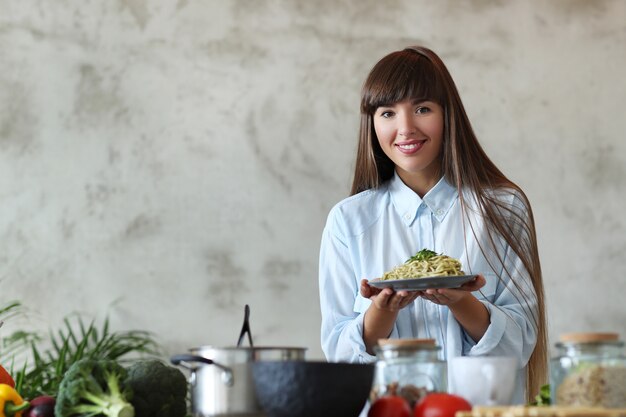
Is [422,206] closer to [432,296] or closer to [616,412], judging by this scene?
[432,296]

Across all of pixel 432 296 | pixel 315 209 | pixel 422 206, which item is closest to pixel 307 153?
pixel 315 209

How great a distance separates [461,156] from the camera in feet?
8.36

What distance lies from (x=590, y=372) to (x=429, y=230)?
116 cm

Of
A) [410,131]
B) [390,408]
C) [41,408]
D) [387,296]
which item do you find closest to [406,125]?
[410,131]

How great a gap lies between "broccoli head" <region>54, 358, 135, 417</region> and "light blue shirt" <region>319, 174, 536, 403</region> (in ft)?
2.53

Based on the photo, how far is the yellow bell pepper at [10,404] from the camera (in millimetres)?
1784

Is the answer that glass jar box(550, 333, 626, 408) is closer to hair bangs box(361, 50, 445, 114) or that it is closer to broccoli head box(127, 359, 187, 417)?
broccoli head box(127, 359, 187, 417)

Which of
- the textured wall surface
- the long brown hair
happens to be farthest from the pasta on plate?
the textured wall surface

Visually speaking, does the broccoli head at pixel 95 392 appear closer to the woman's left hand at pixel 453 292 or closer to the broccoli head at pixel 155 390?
the broccoli head at pixel 155 390

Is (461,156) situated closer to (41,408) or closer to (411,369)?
(411,369)

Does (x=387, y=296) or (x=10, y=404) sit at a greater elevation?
(x=387, y=296)

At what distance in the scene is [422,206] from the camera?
2.61 metres

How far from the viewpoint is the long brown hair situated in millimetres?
2467

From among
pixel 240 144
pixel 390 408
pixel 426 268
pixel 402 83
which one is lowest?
pixel 390 408
